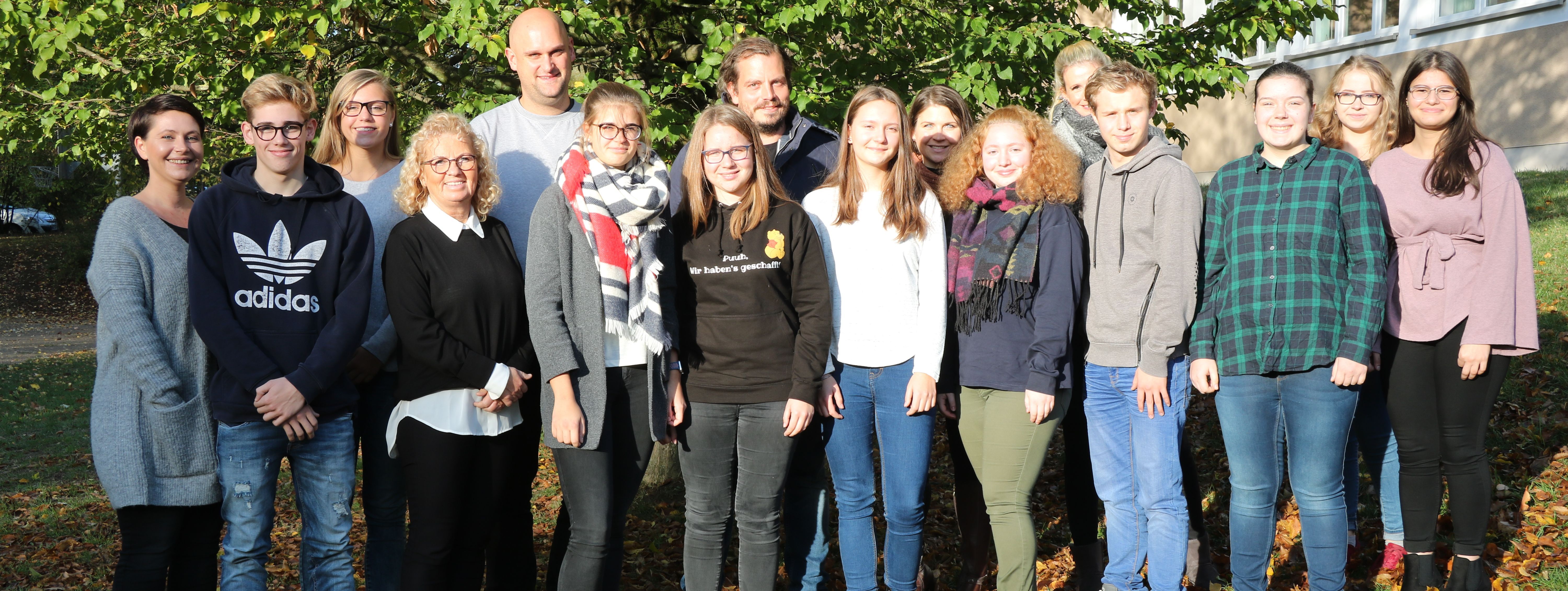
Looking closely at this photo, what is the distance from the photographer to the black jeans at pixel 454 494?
332cm

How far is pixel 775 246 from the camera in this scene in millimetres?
3459

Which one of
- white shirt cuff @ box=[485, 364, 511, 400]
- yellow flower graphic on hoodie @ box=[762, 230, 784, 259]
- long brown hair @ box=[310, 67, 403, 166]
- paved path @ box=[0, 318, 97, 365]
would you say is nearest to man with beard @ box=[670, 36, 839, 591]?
yellow flower graphic on hoodie @ box=[762, 230, 784, 259]

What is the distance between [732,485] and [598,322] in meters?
0.75

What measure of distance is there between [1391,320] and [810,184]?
2214 millimetres

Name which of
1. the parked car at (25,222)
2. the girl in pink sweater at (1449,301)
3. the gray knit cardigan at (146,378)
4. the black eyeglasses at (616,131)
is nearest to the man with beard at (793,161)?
the black eyeglasses at (616,131)

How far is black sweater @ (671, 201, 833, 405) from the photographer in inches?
136

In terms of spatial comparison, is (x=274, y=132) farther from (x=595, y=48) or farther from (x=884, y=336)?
(x=595, y=48)

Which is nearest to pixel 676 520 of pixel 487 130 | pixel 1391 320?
pixel 487 130

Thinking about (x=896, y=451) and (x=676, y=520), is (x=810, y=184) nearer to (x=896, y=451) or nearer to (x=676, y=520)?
(x=896, y=451)

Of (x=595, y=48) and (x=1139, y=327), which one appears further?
(x=595, y=48)

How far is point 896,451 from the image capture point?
3.59 meters

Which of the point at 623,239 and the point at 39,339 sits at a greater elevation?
the point at 623,239

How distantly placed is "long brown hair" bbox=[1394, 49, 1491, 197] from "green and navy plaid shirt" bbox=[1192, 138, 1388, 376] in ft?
1.23

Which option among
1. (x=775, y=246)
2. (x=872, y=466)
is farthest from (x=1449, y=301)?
(x=775, y=246)
